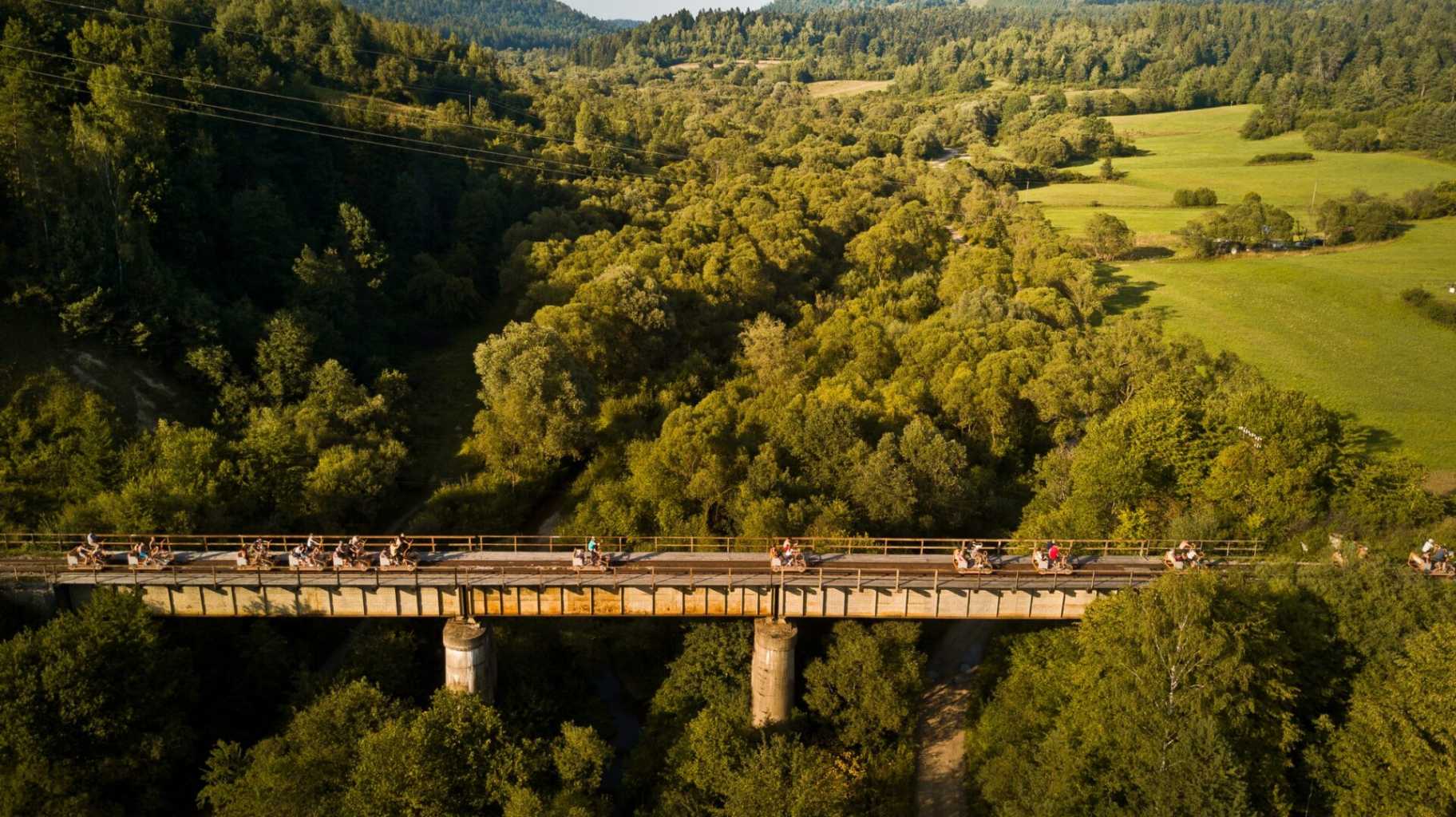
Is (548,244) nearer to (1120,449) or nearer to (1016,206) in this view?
(1120,449)

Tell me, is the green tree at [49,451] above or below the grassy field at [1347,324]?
below

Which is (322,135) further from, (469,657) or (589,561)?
(469,657)

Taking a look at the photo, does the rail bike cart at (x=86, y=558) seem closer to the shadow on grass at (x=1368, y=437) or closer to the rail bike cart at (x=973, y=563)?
the rail bike cart at (x=973, y=563)

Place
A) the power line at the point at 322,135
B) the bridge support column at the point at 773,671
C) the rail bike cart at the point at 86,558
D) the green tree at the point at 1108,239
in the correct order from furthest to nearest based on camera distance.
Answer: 1. the green tree at the point at 1108,239
2. the power line at the point at 322,135
3. the bridge support column at the point at 773,671
4. the rail bike cart at the point at 86,558

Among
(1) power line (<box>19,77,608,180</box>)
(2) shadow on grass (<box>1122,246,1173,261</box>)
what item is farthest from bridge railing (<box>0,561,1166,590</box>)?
(2) shadow on grass (<box>1122,246,1173,261</box>)

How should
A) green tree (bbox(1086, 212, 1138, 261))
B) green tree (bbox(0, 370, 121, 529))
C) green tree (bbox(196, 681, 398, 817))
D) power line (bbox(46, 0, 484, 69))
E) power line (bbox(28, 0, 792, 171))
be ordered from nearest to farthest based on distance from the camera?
1. green tree (bbox(196, 681, 398, 817))
2. green tree (bbox(0, 370, 121, 529))
3. power line (bbox(46, 0, 484, 69))
4. power line (bbox(28, 0, 792, 171))
5. green tree (bbox(1086, 212, 1138, 261))

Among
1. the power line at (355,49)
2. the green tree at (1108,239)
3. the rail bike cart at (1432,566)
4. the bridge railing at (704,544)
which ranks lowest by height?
the bridge railing at (704,544)

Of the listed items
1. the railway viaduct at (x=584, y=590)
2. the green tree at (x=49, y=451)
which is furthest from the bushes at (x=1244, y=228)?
the green tree at (x=49, y=451)

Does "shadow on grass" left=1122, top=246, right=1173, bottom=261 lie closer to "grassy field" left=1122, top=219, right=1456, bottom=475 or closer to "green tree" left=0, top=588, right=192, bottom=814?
"grassy field" left=1122, top=219, right=1456, bottom=475
